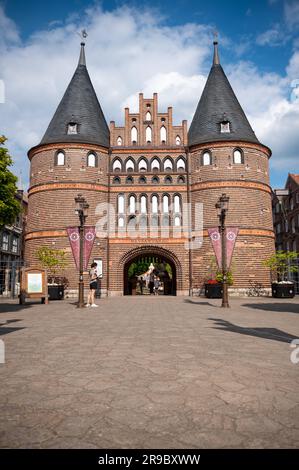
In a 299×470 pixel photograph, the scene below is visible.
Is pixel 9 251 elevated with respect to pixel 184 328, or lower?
elevated

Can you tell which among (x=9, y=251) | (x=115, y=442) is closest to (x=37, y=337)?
(x=115, y=442)

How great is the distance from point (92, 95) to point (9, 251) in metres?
16.5

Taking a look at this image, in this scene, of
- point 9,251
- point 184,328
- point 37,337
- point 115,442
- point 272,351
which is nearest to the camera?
point 115,442

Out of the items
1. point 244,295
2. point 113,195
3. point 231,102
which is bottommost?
point 244,295

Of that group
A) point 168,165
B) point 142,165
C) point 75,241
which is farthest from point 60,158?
point 75,241

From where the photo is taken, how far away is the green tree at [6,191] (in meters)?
12.3

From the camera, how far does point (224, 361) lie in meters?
4.37

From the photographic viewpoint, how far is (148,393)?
10.3ft

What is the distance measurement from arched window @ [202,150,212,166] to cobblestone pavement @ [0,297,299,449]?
740 inches

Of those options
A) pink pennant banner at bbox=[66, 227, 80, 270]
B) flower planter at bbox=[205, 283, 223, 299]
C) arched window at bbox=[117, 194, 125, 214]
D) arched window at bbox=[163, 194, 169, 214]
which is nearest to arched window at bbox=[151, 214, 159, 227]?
arched window at bbox=[163, 194, 169, 214]

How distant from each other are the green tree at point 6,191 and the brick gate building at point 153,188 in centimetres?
977

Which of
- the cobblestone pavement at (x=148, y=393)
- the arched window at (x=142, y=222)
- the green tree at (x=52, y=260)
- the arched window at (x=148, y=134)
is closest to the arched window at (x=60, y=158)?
the green tree at (x=52, y=260)
